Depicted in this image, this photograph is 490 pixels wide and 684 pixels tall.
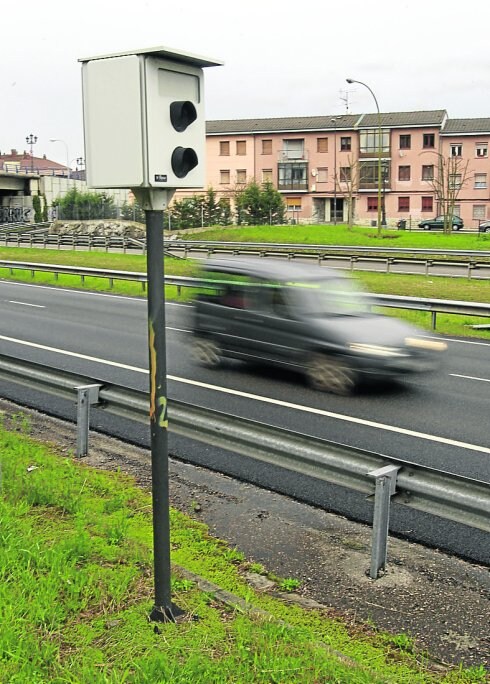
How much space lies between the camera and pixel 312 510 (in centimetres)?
649

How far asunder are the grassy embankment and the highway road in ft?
7.19

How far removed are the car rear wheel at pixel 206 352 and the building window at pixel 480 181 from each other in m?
65.4

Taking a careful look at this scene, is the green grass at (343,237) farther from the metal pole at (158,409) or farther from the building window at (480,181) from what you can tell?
the metal pole at (158,409)

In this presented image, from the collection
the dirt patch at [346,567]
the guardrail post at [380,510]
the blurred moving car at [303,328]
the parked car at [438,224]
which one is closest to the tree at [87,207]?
the parked car at [438,224]

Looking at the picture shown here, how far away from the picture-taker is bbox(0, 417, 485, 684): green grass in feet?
12.5

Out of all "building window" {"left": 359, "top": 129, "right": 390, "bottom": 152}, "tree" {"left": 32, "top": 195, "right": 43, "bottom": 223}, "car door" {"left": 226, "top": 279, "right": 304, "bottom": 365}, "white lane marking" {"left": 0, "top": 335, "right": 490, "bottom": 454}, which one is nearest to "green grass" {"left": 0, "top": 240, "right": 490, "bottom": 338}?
"car door" {"left": 226, "top": 279, "right": 304, "bottom": 365}

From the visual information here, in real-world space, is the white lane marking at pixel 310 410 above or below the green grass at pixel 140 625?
below

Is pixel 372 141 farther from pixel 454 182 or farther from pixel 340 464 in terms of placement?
pixel 340 464

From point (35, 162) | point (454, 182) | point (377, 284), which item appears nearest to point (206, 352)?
point (377, 284)

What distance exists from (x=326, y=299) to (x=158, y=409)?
24.2 feet

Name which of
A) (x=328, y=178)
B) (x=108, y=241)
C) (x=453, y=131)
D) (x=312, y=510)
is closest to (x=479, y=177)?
(x=453, y=131)

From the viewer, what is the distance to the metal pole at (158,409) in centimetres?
407

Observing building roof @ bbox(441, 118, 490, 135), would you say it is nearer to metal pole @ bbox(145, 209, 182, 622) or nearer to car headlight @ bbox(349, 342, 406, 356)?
car headlight @ bbox(349, 342, 406, 356)

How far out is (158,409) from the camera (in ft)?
13.7
